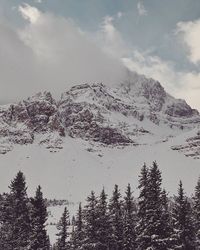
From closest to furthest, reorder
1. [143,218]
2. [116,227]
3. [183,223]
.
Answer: [143,218] → [183,223] → [116,227]

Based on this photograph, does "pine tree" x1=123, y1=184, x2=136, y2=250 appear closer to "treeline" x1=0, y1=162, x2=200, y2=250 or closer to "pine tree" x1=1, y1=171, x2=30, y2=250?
"treeline" x1=0, y1=162, x2=200, y2=250

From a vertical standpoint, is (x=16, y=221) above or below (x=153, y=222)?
above

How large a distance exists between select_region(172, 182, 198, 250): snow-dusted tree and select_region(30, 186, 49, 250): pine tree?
11.0 metres

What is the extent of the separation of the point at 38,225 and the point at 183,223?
12.4 m

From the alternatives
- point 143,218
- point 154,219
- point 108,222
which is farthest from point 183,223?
point 108,222

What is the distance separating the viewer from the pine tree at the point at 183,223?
41531 mm

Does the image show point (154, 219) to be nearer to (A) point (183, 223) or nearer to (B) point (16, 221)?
(A) point (183, 223)

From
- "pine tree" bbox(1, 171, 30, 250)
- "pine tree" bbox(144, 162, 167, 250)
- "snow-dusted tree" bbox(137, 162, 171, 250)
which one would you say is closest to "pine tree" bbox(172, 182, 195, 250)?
"snow-dusted tree" bbox(137, 162, 171, 250)

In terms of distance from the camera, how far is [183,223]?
138 ft

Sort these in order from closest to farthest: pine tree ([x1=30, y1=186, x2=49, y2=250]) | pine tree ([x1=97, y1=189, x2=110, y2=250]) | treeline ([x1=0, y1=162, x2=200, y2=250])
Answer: treeline ([x1=0, y1=162, x2=200, y2=250]) < pine tree ([x1=30, y1=186, x2=49, y2=250]) < pine tree ([x1=97, y1=189, x2=110, y2=250])

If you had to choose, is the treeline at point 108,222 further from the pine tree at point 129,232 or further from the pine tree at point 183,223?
the pine tree at point 129,232

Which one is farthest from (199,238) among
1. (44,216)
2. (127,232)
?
(44,216)

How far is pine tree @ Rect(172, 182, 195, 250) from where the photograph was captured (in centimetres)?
4153

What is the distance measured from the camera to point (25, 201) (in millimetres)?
39469
